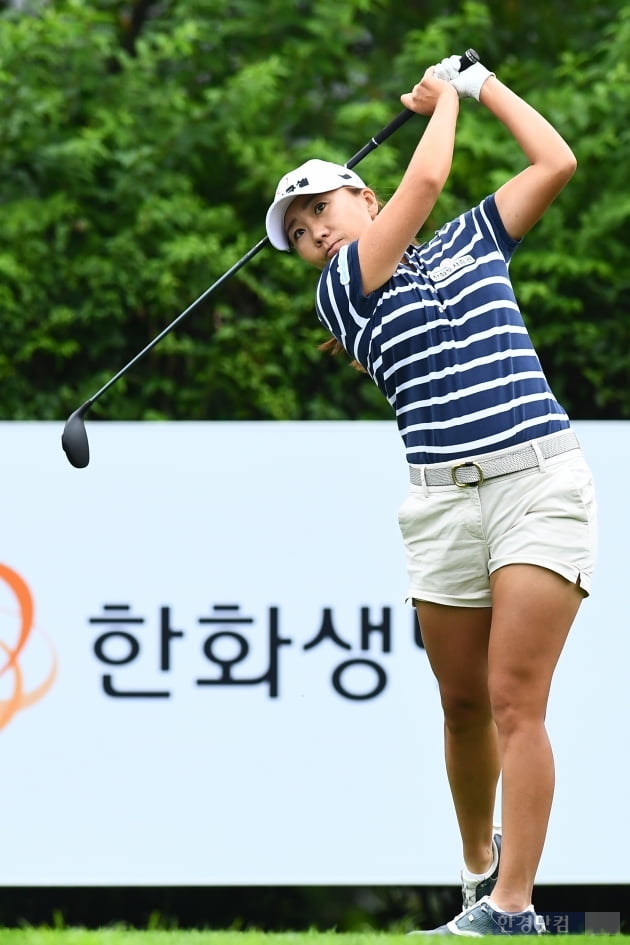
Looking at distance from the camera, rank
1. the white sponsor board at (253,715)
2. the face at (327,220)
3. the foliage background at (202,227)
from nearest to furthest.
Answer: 1. the face at (327,220)
2. the white sponsor board at (253,715)
3. the foliage background at (202,227)

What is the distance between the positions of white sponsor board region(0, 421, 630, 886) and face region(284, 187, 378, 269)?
1.27 metres

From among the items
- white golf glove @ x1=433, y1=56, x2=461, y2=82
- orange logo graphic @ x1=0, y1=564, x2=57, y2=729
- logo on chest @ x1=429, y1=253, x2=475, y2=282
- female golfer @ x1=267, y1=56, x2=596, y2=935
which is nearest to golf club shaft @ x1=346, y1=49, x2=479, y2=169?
white golf glove @ x1=433, y1=56, x2=461, y2=82

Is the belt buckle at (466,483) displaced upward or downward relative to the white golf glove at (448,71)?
downward

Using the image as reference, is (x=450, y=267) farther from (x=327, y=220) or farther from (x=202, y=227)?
(x=202, y=227)

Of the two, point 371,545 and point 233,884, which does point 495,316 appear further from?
point 233,884

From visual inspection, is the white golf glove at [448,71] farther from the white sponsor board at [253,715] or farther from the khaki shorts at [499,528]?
the white sponsor board at [253,715]

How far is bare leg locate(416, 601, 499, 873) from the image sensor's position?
2516mm

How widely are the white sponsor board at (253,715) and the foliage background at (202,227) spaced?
57.3 inches

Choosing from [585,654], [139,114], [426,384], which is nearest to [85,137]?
[139,114]

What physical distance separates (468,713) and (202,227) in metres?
3.12

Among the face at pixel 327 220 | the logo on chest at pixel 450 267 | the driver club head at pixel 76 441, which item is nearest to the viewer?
the logo on chest at pixel 450 267

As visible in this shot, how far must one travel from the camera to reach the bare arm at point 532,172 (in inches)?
96.0

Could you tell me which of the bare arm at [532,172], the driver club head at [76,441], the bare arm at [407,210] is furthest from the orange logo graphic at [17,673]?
the bare arm at [532,172]

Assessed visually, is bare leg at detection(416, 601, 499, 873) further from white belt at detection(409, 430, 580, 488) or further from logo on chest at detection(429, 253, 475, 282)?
logo on chest at detection(429, 253, 475, 282)
